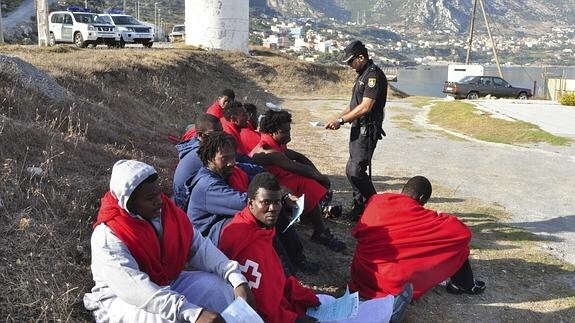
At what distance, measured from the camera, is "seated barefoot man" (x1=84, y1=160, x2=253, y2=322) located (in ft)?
8.59

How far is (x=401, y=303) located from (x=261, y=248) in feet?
3.84

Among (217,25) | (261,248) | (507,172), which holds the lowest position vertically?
(507,172)

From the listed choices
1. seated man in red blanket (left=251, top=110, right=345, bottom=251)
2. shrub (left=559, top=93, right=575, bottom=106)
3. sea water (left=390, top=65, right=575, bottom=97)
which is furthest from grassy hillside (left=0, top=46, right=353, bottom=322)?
sea water (left=390, top=65, right=575, bottom=97)

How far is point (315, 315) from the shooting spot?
11.7 ft

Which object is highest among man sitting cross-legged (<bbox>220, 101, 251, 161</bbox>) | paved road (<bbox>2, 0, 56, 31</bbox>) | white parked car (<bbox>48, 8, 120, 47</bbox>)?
paved road (<bbox>2, 0, 56, 31</bbox>)

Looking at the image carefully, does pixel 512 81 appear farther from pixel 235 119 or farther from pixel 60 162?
pixel 60 162

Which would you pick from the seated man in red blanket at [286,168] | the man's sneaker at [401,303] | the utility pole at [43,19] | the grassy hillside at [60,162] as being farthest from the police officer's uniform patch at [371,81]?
the utility pole at [43,19]

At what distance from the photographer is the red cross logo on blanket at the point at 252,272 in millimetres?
3201

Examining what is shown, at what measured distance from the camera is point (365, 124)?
5.75m

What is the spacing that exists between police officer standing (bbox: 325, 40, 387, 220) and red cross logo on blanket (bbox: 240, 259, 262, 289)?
2723 mm

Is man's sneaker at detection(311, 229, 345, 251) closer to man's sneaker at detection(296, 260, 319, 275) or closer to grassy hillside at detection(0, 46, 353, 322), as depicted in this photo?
man's sneaker at detection(296, 260, 319, 275)

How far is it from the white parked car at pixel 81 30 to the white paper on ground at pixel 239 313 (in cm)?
2361

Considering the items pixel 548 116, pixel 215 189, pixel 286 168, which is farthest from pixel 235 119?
pixel 548 116

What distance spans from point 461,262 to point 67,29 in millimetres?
24067
